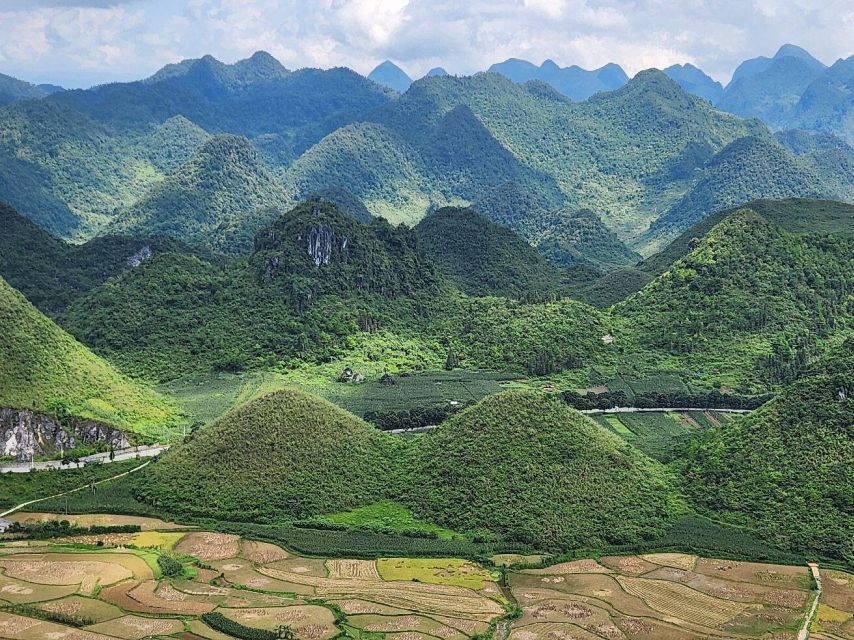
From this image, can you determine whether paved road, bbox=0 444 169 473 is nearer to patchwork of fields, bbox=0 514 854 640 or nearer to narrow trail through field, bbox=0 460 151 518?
narrow trail through field, bbox=0 460 151 518

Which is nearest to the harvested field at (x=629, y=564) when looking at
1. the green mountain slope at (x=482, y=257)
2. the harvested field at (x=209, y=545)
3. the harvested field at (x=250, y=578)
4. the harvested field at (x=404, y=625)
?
the harvested field at (x=404, y=625)

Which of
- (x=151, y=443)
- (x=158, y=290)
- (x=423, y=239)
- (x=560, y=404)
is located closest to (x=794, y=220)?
(x=423, y=239)

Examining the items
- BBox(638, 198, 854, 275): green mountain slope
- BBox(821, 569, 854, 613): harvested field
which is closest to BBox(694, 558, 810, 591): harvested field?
BBox(821, 569, 854, 613): harvested field

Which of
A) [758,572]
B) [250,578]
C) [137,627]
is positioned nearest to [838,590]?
[758,572]

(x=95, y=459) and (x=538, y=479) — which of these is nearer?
(x=538, y=479)

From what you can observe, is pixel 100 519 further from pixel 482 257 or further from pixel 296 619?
pixel 482 257

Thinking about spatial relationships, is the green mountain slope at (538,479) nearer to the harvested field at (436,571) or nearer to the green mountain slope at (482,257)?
the harvested field at (436,571)
